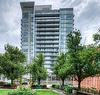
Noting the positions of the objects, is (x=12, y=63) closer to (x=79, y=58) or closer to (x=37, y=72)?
(x=37, y=72)

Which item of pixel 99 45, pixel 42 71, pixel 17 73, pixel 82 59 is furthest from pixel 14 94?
pixel 42 71

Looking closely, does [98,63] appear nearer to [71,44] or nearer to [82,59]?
[82,59]

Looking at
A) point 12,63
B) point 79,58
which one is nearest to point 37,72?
point 12,63

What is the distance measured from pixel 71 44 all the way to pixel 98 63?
5628 millimetres

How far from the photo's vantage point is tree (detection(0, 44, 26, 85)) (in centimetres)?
7738

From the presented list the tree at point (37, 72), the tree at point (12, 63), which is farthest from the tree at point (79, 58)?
the tree at point (37, 72)

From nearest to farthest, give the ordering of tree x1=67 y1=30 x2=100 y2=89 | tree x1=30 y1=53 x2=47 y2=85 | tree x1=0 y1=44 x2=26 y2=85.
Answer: tree x1=67 y1=30 x2=100 y2=89 → tree x1=0 y1=44 x2=26 y2=85 → tree x1=30 y1=53 x2=47 y2=85

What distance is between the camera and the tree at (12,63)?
77.4m

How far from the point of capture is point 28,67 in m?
88.8

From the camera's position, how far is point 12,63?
77438 millimetres

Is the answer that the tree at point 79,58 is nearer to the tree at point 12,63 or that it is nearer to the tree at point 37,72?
the tree at point 12,63

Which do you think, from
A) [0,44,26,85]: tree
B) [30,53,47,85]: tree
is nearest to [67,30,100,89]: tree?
[0,44,26,85]: tree

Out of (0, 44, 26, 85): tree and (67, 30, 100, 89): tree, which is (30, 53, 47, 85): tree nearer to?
(0, 44, 26, 85): tree

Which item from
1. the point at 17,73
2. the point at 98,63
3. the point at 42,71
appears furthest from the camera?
the point at 42,71
